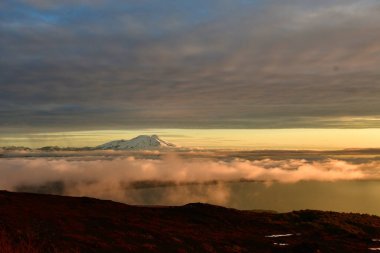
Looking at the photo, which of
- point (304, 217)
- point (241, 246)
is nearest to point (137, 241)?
point (241, 246)

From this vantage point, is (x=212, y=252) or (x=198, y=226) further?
(x=198, y=226)

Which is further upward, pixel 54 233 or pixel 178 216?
pixel 54 233

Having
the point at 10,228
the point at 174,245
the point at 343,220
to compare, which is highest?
the point at 10,228

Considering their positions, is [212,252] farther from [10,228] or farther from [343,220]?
[343,220]

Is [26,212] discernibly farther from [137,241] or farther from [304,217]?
[304,217]

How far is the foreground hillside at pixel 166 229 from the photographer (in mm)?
42531

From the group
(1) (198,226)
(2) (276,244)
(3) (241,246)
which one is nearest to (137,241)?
(3) (241,246)

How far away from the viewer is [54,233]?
4559 cm

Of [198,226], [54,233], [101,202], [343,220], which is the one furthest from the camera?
[343,220]

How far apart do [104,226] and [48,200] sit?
33210mm

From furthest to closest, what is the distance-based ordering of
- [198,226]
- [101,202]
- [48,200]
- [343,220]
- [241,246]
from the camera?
[343,220]
[101,202]
[48,200]
[198,226]
[241,246]

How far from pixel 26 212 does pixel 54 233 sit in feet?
58.0

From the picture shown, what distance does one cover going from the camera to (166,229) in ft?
212

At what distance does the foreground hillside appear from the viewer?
42.5 m
